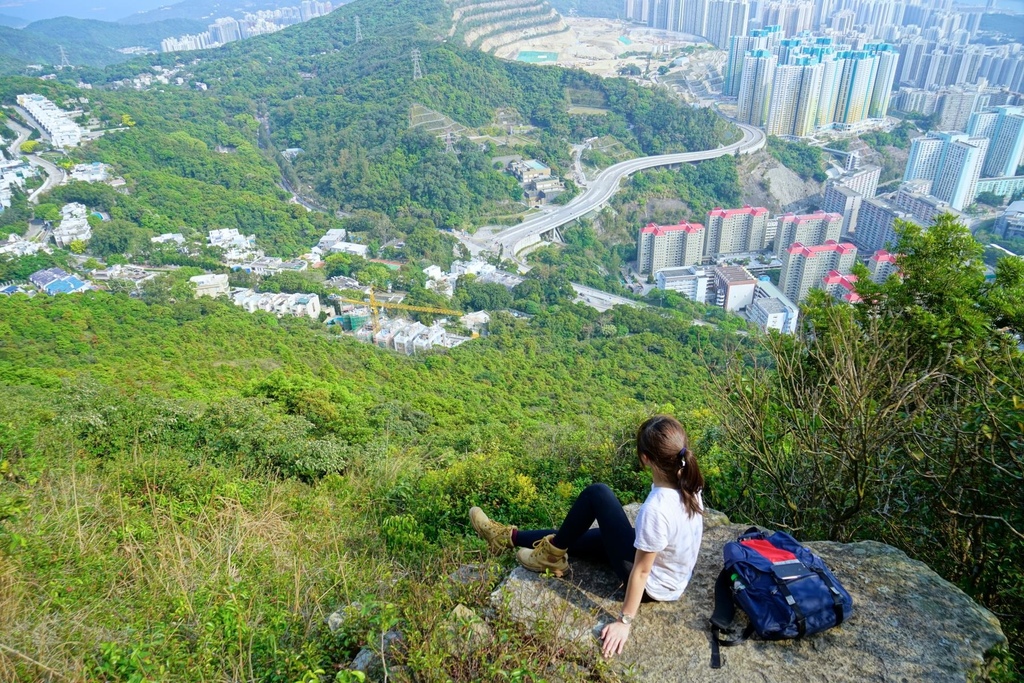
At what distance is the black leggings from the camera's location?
6.44 feet

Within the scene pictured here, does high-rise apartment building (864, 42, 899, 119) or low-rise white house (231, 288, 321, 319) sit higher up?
high-rise apartment building (864, 42, 899, 119)

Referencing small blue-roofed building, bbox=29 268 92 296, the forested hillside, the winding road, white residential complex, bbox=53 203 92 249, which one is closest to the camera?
small blue-roofed building, bbox=29 268 92 296

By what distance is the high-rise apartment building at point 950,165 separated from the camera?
99.9 ft

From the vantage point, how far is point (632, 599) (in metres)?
1.79

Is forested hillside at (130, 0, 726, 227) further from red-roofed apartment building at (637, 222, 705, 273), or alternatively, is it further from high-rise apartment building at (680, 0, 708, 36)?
high-rise apartment building at (680, 0, 708, 36)

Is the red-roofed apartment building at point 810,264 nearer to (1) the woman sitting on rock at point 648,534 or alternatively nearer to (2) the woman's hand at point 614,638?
(1) the woman sitting on rock at point 648,534

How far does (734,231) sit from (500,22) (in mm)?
32391

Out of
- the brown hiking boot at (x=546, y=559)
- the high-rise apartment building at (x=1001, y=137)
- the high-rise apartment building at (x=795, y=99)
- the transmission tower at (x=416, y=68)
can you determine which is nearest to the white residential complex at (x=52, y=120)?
the transmission tower at (x=416, y=68)

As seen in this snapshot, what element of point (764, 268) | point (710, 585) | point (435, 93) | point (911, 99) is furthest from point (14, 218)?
point (911, 99)

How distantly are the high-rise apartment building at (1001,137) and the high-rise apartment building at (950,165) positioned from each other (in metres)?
1.70

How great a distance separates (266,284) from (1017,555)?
20658 millimetres

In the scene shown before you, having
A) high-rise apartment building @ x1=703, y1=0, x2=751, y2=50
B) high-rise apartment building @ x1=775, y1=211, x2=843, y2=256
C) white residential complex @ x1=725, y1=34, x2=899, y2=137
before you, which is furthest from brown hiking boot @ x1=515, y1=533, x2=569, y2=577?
high-rise apartment building @ x1=703, y1=0, x2=751, y2=50

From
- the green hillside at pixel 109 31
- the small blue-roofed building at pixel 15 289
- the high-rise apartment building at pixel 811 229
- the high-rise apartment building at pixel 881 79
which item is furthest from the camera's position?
the green hillside at pixel 109 31

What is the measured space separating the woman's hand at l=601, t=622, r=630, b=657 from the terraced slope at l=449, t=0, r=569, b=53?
153 ft
